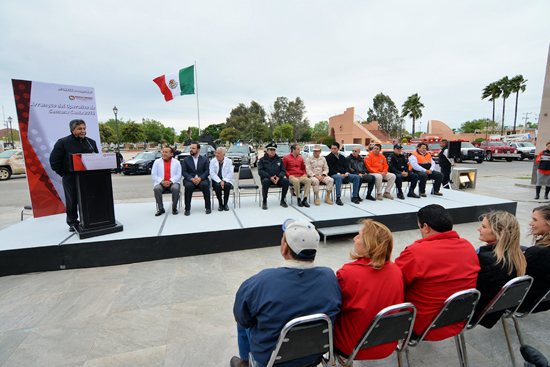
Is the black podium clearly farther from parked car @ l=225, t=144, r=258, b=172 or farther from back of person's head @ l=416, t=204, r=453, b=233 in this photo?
parked car @ l=225, t=144, r=258, b=172

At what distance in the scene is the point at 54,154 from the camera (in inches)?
158

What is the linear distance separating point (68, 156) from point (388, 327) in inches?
182

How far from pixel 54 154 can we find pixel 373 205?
5.84 m

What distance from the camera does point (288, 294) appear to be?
1.41m

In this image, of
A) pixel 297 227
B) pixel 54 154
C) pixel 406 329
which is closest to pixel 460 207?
pixel 406 329

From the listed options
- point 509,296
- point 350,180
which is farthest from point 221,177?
point 509,296

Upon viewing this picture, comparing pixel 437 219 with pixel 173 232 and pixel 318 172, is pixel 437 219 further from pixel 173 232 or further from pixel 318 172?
pixel 318 172

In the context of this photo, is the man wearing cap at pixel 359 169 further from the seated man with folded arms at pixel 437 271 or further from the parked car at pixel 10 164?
A: the parked car at pixel 10 164

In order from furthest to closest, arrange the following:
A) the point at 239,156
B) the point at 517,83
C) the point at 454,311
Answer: the point at 517,83
the point at 239,156
the point at 454,311

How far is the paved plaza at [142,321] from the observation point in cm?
215

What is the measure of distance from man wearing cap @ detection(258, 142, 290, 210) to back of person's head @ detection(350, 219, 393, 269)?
4167mm

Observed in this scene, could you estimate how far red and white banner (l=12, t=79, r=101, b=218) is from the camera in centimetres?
471

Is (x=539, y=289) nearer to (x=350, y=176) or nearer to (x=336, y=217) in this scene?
(x=336, y=217)

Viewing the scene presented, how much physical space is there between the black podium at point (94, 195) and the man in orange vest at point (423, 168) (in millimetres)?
6752
